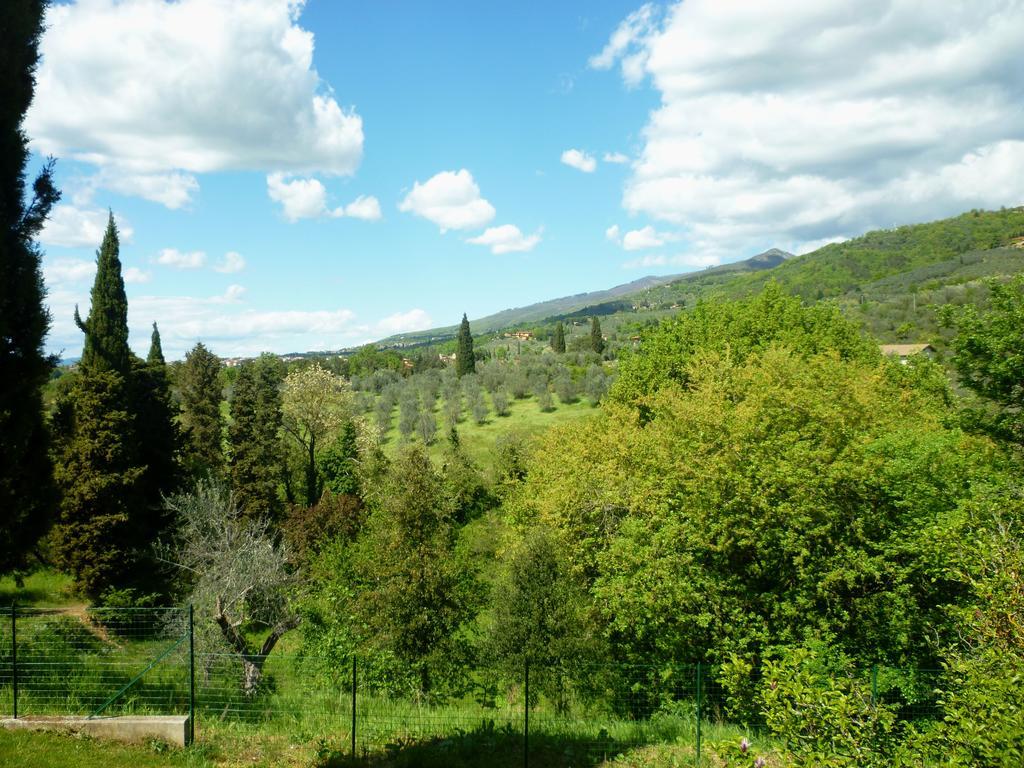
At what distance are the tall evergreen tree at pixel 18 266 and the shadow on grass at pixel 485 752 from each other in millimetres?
6970

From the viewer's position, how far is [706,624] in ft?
42.6

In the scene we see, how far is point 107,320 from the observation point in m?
25.8

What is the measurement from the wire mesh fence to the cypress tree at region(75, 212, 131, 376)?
11752mm

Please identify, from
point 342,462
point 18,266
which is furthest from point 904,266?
point 18,266

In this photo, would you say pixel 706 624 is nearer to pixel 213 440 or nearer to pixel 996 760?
pixel 996 760

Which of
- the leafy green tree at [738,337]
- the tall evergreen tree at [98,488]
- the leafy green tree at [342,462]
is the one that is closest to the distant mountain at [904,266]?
the leafy green tree at [738,337]

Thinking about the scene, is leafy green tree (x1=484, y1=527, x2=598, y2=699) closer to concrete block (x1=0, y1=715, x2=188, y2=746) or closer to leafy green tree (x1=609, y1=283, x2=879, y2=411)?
concrete block (x1=0, y1=715, x2=188, y2=746)

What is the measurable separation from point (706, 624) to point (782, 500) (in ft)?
10.9

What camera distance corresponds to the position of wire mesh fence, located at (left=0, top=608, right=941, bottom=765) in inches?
416

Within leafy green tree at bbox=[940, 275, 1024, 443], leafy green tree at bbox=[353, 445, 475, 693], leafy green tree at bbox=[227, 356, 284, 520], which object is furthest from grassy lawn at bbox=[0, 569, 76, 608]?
leafy green tree at bbox=[940, 275, 1024, 443]

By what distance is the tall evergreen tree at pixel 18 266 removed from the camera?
9.25 meters

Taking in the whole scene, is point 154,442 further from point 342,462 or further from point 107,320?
point 342,462

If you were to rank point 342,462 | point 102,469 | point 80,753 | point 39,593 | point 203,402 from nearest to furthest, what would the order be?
1. point 80,753
2. point 102,469
3. point 39,593
4. point 203,402
5. point 342,462

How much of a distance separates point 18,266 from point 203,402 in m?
32.9
